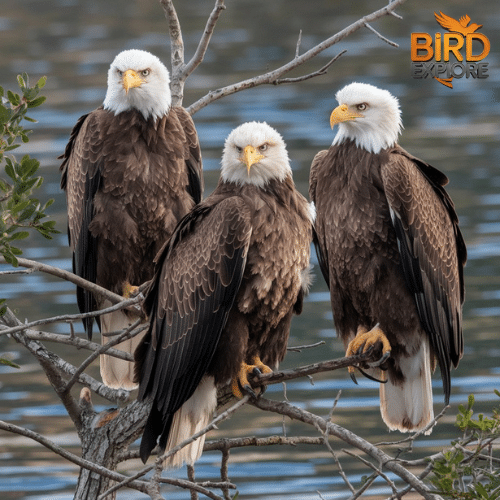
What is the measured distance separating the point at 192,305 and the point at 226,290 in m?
0.18

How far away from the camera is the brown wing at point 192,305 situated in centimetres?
492

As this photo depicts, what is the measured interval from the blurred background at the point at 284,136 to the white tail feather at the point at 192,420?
0.87 m

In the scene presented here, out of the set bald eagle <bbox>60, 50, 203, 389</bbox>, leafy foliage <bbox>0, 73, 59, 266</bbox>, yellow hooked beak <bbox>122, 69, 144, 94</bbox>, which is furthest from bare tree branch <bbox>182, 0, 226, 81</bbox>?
leafy foliage <bbox>0, 73, 59, 266</bbox>

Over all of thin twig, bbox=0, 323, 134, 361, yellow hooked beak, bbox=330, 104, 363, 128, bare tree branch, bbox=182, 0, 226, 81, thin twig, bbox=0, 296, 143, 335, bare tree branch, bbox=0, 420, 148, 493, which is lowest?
bare tree branch, bbox=0, 420, 148, 493

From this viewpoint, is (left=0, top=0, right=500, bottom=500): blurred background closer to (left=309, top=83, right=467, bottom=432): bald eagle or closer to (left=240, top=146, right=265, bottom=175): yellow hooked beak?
(left=240, top=146, right=265, bottom=175): yellow hooked beak

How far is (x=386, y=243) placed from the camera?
18.1 ft

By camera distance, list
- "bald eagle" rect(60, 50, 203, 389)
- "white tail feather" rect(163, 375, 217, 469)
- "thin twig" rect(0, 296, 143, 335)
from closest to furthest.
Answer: "thin twig" rect(0, 296, 143, 335) → "white tail feather" rect(163, 375, 217, 469) → "bald eagle" rect(60, 50, 203, 389)

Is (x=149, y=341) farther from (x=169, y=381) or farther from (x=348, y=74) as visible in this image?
(x=348, y=74)

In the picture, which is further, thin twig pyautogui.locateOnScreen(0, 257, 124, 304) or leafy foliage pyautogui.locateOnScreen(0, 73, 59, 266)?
thin twig pyautogui.locateOnScreen(0, 257, 124, 304)

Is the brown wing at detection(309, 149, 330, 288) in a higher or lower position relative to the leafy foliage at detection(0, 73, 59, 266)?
lower

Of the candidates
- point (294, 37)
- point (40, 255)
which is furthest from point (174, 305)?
point (294, 37)

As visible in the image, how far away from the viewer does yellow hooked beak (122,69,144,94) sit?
5578 millimetres

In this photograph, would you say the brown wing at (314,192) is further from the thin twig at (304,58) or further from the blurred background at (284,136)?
the blurred background at (284,136)

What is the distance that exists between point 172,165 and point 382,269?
116cm
